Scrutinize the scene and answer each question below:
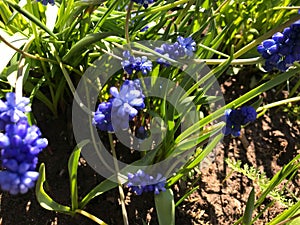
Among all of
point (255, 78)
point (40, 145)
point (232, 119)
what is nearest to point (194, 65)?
point (232, 119)

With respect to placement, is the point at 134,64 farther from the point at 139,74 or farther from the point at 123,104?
the point at 123,104

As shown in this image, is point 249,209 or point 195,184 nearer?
point 249,209

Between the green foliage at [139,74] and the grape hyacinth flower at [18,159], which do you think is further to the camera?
the green foliage at [139,74]

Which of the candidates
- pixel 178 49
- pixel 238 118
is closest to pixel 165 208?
pixel 238 118

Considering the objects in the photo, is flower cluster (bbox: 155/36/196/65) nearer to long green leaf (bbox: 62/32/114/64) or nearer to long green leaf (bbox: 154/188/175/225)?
long green leaf (bbox: 62/32/114/64)

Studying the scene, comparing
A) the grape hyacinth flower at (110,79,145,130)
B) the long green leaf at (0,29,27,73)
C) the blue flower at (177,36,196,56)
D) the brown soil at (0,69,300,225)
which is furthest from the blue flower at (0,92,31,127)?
the brown soil at (0,69,300,225)

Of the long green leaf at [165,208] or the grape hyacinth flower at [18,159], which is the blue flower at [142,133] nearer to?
the long green leaf at [165,208]

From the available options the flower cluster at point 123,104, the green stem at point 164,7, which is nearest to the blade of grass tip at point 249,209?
the flower cluster at point 123,104
